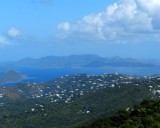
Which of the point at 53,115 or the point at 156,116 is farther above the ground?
the point at 156,116

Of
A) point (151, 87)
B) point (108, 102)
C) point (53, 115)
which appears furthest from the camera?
point (151, 87)

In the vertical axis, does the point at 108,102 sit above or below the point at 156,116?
below

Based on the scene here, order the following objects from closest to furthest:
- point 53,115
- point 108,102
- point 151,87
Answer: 1. point 53,115
2. point 108,102
3. point 151,87

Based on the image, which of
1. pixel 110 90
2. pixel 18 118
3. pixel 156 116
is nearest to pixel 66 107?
pixel 18 118

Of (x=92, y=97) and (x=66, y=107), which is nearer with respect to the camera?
(x=66, y=107)

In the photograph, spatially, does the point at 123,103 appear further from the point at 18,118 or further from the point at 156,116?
the point at 156,116

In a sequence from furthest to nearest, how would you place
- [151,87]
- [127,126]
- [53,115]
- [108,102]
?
[151,87] < [108,102] < [53,115] < [127,126]

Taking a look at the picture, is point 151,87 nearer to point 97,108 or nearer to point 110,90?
point 110,90

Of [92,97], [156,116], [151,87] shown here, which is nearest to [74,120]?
[92,97]

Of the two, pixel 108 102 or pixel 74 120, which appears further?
pixel 108 102
